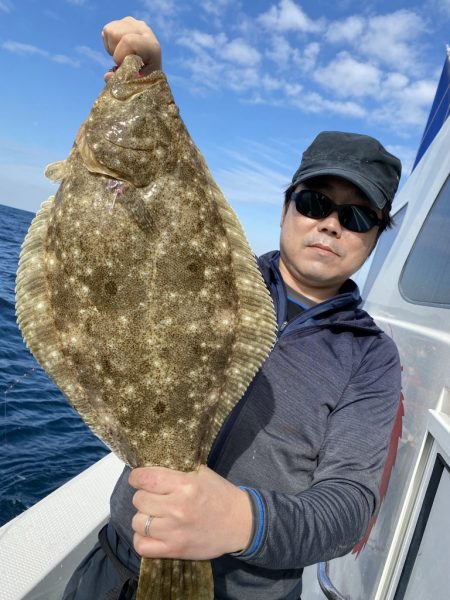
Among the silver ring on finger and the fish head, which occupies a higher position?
the fish head

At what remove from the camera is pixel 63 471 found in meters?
7.24

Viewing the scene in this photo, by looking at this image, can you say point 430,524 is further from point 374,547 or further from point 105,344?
point 105,344

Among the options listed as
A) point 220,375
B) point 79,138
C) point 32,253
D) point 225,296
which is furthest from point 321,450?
point 79,138

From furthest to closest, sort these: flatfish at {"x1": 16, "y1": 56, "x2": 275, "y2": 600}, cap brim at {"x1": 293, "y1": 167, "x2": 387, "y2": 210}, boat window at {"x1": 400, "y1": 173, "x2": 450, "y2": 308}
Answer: boat window at {"x1": 400, "y1": 173, "x2": 450, "y2": 308}
cap brim at {"x1": 293, "y1": 167, "x2": 387, "y2": 210}
flatfish at {"x1": 16, "y1": 56, "x2": 275, "y2": 600}

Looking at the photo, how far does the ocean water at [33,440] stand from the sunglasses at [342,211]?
3996 millimetres

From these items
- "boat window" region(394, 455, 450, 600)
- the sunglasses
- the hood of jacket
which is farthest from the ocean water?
"boat window" region(394, 455, 450, 600)

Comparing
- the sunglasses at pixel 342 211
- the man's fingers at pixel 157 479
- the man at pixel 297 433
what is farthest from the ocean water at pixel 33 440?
the man's fingers at pixel 157 479

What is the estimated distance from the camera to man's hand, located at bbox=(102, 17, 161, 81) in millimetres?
1914

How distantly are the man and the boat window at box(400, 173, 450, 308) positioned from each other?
32.4 inches

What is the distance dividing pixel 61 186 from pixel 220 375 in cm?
97

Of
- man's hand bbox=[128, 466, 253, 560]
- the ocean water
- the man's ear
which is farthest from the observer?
the ocean water

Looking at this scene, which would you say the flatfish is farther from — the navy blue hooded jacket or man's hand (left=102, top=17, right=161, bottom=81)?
the navy blue hooded jacket

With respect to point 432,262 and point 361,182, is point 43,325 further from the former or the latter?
point 432,262

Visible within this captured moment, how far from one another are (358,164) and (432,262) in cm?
160
